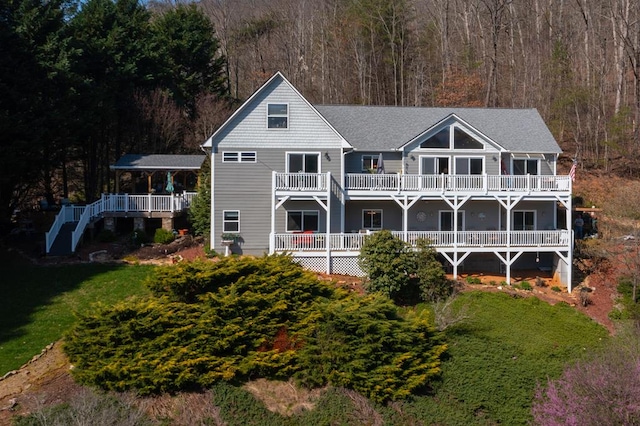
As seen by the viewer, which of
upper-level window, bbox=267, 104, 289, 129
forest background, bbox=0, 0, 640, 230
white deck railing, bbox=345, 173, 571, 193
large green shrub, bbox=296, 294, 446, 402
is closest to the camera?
large green shrub, bbox=296, 294, 446, 402

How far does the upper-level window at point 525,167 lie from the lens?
29781mm

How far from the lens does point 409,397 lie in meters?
16.8

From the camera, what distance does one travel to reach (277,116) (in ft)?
89.3

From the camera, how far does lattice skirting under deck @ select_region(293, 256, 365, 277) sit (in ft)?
84.2

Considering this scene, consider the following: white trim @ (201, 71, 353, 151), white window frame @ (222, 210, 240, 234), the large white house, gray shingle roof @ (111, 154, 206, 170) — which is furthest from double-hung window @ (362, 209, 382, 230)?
gray shingle roof @ (111, 154, 206, 170)

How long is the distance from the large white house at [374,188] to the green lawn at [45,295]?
523 centimetres

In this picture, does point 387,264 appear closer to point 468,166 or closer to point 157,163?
point 468,166

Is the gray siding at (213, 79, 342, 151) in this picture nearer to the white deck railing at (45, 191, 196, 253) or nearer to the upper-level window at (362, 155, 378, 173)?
the upper-level window at (362, 155, 378, 173)

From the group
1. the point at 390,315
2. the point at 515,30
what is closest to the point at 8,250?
the point at 390,315

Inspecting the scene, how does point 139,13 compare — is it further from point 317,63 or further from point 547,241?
point 547,241

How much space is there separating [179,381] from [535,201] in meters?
20.5

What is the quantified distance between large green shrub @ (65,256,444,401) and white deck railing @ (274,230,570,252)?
22.2 feet

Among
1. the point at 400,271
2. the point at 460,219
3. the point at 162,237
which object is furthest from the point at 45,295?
the point at 460,219

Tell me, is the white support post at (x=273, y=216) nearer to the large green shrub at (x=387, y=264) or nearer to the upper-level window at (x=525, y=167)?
the large green shrub at (x=387, y=264)
